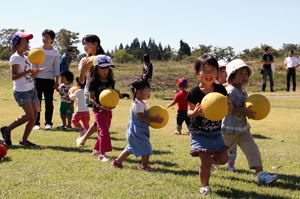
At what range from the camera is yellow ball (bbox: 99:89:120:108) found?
630 centimetres

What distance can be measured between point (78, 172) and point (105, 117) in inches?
49.2

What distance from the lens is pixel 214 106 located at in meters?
4.48

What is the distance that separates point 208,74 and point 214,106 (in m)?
0.45

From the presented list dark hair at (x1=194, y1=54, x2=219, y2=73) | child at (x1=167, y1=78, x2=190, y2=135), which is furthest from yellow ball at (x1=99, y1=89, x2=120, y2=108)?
child at (x1=167, y1=78, x2=190, y2=135)

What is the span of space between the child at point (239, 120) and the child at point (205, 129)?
23.6 inches

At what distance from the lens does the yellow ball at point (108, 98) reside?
6.30 meters

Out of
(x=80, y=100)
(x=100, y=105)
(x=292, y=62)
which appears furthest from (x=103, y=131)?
(x=292, y=62)

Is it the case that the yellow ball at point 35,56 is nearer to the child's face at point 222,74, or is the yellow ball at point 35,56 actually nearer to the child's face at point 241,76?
the child's face at point 222,74

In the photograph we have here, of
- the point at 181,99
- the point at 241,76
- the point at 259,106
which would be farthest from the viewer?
the point at 181,99

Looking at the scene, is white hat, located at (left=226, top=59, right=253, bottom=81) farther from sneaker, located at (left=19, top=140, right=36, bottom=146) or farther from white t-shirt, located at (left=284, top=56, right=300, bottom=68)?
white t-shirt, located at (left=284, top=56, right=300, bottom=68)

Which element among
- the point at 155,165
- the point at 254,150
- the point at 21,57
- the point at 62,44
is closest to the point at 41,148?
the point at 21,57

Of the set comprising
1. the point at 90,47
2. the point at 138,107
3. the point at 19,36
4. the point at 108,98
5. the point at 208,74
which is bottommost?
the point at 138,107

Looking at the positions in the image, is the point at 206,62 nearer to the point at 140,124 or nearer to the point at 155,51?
the point at 140,124

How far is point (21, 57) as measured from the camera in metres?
7.66
